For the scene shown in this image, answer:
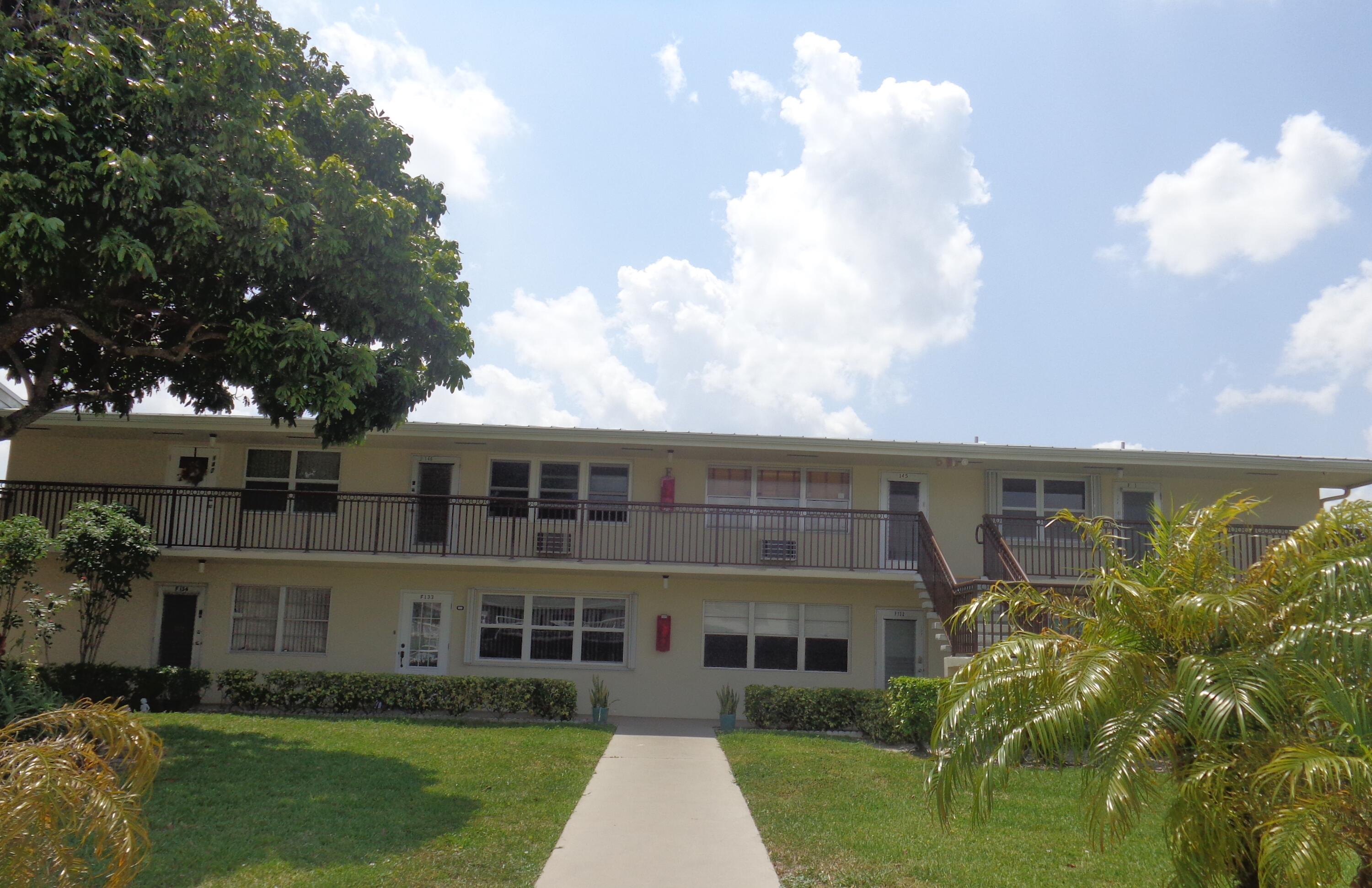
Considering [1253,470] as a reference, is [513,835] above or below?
below

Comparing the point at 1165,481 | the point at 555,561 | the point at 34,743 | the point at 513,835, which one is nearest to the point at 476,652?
the point at 555,561

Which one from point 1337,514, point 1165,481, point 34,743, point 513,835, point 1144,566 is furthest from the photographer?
point 1165,481

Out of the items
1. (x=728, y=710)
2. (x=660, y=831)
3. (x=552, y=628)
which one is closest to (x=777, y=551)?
(x=728, y=710)

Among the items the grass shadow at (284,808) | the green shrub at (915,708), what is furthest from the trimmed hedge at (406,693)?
the green shrub at (915,708)

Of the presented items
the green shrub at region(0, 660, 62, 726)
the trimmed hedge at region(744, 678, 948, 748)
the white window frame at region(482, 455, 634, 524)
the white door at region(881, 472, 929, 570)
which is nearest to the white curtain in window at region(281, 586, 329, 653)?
the white window frame at region(482, 455, 634, 524)

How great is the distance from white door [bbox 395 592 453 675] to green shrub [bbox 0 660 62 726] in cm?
667

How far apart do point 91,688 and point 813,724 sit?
11.5 metres

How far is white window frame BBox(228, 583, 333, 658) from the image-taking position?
17.7 metres

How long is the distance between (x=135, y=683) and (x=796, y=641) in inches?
429

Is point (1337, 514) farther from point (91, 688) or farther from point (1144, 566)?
point (91, 688)

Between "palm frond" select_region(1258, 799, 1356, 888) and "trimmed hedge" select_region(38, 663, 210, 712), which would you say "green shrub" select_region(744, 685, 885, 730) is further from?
"palm frond" select_region(1258, 799, 1356, 888)

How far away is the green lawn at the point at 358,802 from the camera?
7000 mm

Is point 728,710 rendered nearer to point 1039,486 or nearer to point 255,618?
point 1039,486

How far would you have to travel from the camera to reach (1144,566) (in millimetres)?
5824
